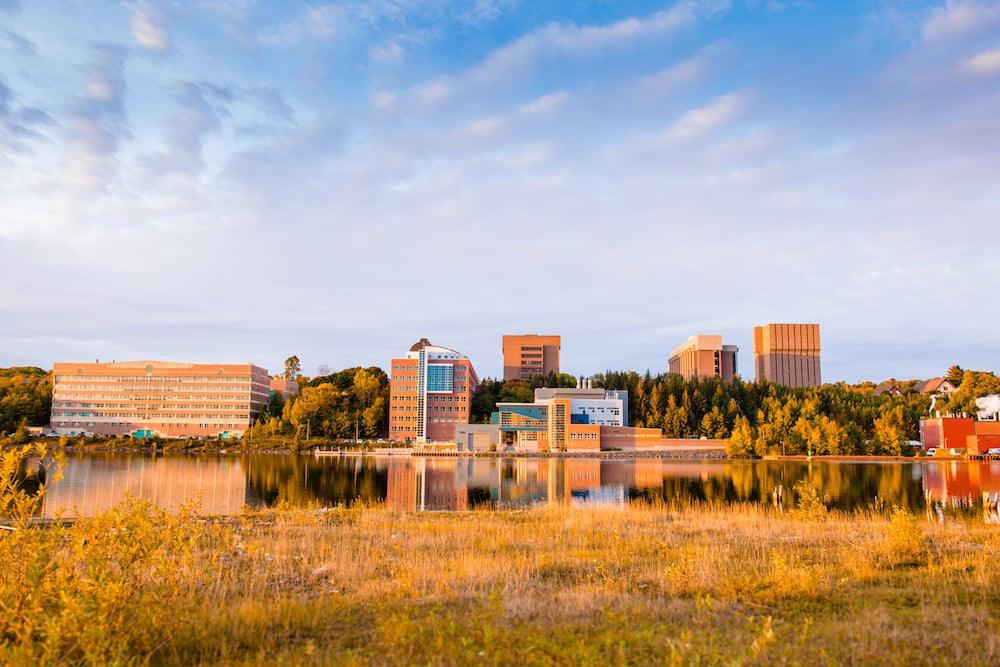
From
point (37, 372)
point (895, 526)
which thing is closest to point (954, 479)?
point (895, 526)

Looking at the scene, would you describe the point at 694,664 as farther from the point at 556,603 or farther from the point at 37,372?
the point at 37,372

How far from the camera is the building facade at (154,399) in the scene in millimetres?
127500

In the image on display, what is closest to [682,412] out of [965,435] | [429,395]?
[965,435]

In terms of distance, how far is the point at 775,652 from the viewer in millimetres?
6730

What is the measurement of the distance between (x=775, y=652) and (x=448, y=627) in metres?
3.75

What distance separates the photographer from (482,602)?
30.2ft

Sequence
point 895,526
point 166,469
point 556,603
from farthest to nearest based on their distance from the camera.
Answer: point 166,469, point 895,526, point 556,603

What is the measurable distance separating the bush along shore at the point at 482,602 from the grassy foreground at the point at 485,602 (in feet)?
0.12

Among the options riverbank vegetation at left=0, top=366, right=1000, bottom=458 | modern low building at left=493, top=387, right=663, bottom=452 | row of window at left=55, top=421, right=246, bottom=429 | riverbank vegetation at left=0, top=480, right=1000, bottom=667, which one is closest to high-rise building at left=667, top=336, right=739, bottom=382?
riverbank vegetation at left=0, top=366, right=1000, bottom=458

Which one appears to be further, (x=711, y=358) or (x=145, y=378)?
(x=711, y=358)

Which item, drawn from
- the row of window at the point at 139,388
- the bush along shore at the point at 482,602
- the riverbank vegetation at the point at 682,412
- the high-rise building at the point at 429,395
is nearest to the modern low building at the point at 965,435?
the riverbank vegetation at the point at 682,412

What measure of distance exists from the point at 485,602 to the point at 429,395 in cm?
11469

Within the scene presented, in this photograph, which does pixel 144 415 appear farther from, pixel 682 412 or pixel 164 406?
pixel 682 412

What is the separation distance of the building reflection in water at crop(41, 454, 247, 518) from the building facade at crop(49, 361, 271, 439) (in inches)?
2703
